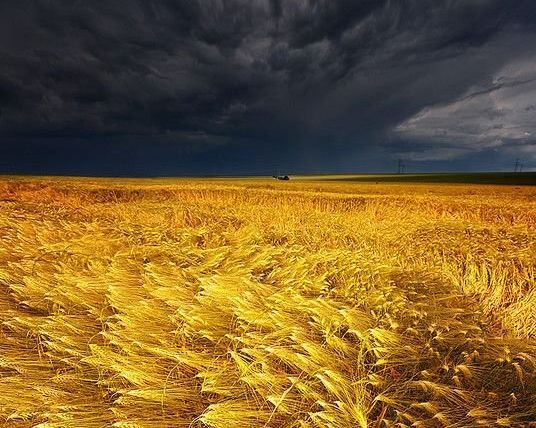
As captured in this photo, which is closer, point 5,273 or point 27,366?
point 27,366

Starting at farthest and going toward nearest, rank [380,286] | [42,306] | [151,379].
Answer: [380,286] → [42,306] → [151,379]

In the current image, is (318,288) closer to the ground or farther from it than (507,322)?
farther from it

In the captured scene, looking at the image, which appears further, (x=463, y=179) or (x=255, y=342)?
(x=463, y=179)

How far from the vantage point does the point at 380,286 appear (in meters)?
2.98

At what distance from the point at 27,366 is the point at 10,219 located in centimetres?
464

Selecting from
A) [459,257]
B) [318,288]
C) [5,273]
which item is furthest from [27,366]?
[459,257]

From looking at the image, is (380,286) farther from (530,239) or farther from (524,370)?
(530,239)

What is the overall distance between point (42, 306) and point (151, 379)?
4.49ft

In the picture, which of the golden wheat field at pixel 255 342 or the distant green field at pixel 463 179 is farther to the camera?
the distant green field at pixel 463 179

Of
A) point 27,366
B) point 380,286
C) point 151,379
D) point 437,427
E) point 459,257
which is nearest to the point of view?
point 437,427

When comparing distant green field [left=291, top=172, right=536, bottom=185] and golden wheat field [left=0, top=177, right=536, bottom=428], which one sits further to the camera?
distant green field [left=291, top=172, right=536, bottom=185]

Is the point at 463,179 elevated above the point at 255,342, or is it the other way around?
the point at 255,342

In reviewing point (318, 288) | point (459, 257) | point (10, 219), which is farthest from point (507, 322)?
point (10, 219)

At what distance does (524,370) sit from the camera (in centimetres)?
197
